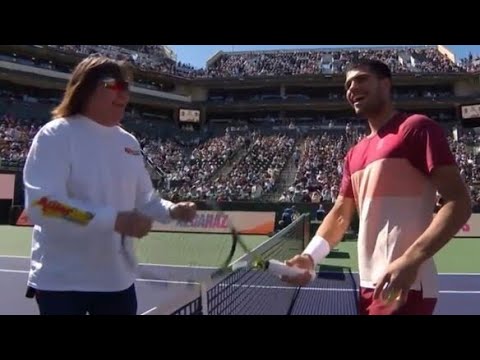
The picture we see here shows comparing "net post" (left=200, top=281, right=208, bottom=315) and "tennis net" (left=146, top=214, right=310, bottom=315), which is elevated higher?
"net post" (left=200, top=281, right=208, bottom=315)

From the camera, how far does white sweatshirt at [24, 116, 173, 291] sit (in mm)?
2020

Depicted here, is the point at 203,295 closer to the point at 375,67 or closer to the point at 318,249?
the point at 318,249

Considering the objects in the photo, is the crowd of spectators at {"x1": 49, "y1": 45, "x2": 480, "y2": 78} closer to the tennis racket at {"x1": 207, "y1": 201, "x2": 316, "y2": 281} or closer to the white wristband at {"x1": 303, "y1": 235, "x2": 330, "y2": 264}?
the tennis racket at {"x1": 207, "y1": 201, "x2": 316, "y2": 281}

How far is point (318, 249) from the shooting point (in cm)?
265

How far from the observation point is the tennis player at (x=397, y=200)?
2014mm

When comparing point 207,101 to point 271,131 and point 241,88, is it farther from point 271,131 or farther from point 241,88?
point 271,131

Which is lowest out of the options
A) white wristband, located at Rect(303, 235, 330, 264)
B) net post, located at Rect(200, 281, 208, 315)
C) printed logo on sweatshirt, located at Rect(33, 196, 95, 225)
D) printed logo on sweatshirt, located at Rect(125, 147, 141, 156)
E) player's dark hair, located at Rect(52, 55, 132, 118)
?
net post, located at Rect(200, 281, 208, 315)

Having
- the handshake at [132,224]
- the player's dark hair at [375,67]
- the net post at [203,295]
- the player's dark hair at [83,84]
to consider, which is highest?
the player's dark hair at [375,67]

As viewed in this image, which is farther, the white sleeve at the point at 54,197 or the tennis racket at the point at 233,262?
the tennis racket at the point at 233,262

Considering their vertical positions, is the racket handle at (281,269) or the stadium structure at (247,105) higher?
the stadium structure at (247,105)

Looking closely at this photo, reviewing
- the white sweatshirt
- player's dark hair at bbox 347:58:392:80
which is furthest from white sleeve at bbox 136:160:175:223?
player's dark hair at bbox 347:58:392:80

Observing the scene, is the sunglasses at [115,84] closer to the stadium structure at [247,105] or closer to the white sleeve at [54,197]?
the white sleeve at [54,197]

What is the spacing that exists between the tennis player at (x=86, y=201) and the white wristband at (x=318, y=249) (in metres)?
0.66

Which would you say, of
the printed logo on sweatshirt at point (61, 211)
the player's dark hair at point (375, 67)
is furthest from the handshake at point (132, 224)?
the player's dark hair at point (375, 67)
